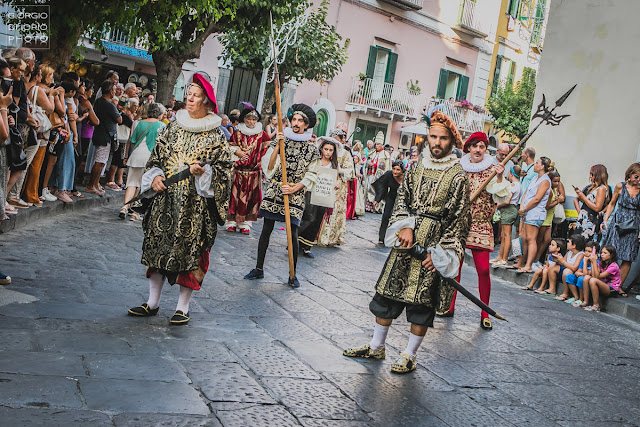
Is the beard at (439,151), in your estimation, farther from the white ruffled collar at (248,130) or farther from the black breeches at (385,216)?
the black breeches at (385,216)

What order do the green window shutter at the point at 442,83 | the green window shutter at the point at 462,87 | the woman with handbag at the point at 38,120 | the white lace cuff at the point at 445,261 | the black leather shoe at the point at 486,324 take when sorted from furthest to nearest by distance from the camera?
1. the green window shutter at the point at 462,87
2. the green window shutter at the point at 442,83
3. the woman with handbag at the point at 38,120
4. the black leather shoe at the point at 486,324
5. the white lace cuff at the point at 445,261

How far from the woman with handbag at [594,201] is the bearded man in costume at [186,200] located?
24.8 ft

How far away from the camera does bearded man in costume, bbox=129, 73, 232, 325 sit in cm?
588

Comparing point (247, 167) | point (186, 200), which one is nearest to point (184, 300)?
point (186, 200)

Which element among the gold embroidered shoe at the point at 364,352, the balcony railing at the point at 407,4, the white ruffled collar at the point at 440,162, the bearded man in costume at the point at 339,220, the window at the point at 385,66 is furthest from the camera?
the window at the point at 385,66

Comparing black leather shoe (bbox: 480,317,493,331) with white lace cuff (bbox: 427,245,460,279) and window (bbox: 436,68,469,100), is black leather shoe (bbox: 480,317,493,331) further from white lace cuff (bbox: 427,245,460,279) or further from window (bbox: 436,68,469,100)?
window (bbox: 436,68,469,100)

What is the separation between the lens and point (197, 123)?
6004 mm

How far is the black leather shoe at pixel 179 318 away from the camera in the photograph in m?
5.91

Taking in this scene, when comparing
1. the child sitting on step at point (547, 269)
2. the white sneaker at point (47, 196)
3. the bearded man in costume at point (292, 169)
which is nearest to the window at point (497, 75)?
the child sitting on step at point (547, 269)

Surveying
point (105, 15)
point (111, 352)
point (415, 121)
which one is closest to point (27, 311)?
point (111, 352)

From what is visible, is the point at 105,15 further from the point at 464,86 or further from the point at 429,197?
the point at 464,86

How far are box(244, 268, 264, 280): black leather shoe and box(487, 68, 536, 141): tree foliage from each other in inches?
1058

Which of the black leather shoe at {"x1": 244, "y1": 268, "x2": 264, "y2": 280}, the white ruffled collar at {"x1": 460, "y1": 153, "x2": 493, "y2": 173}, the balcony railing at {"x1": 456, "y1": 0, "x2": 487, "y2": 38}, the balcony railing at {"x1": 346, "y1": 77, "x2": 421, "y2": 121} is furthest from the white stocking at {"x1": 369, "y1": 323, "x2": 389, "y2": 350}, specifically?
the balcony railing at {"x1": 456, "y1": 0, "x2": 487, "y2": 38}

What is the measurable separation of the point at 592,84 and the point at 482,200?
719 cm
